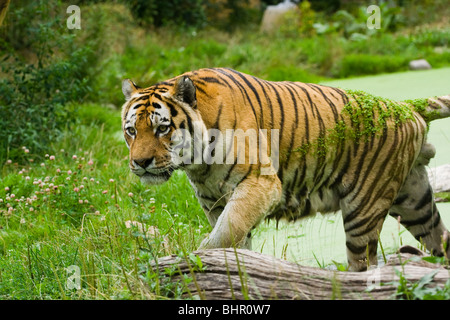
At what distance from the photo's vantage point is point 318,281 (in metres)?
2.91

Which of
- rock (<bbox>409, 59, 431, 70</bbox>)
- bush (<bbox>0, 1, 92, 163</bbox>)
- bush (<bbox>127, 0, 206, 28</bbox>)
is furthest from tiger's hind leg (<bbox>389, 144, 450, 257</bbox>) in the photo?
bush (<bbox>127, 0, 206, 28</bbox>)

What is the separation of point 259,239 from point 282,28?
548 inches

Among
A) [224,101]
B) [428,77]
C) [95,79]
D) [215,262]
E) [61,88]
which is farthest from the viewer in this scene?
[428,77]

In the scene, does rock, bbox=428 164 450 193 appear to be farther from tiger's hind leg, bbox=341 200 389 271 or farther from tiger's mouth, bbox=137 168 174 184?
tiger's mouth, bbox=137 168 174 184

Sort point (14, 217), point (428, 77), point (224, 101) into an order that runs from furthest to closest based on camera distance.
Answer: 1. point (428, 77)
2. point (14, 217)
3. point (224, 101)

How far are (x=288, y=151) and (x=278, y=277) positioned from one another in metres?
1.28

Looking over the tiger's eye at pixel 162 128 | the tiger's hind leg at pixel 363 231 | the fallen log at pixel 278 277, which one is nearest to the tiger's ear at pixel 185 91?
the tiger's eye at pixel 162 128

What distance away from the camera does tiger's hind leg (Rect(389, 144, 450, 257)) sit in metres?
4.38

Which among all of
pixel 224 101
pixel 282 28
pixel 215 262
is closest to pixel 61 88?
pixel 224 101

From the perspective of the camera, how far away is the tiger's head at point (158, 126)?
3.60 m

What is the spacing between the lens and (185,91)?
3.70m

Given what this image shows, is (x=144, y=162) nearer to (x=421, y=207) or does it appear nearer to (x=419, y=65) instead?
(x=421, y=207)

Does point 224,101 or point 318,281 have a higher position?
point 224,101
